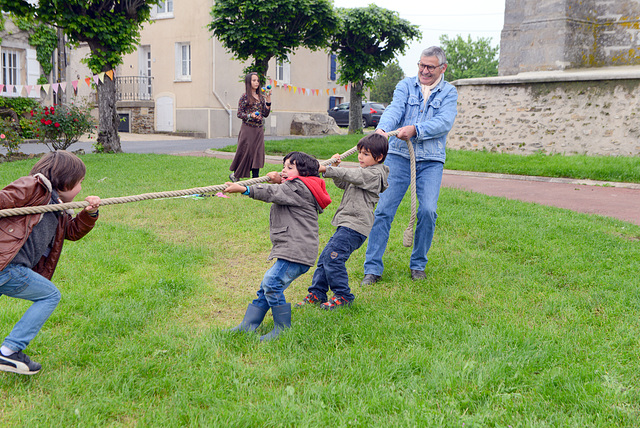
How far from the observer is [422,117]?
4.96 meters

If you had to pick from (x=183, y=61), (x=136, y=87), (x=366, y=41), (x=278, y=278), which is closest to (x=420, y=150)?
(x=278, y=278)

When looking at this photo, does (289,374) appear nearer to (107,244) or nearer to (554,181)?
(107,244)

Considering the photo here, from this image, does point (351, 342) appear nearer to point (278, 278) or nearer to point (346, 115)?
point (278, 278)

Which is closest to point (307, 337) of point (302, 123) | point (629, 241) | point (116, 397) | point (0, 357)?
point (116, 397)

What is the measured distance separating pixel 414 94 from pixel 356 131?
19367 millimetres

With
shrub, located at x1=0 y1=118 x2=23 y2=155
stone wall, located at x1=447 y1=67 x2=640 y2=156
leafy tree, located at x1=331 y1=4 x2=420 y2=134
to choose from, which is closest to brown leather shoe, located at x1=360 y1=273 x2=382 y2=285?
stone wall, located at x1=447 y1=67 x2=640 y2=156

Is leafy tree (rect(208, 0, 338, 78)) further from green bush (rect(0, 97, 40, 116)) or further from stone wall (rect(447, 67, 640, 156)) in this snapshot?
green bush (rect(0, 97, 40, 116))

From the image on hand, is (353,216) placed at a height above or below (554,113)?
below

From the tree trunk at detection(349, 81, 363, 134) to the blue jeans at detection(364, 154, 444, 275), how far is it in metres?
19.3

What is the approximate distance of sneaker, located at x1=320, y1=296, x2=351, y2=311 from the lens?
4254 millimetres

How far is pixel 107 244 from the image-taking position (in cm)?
588

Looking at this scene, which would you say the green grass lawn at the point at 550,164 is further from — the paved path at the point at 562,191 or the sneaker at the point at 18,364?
the sneaker at the point at 18,364

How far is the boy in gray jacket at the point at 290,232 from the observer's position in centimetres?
365

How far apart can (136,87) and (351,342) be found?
25.0m
